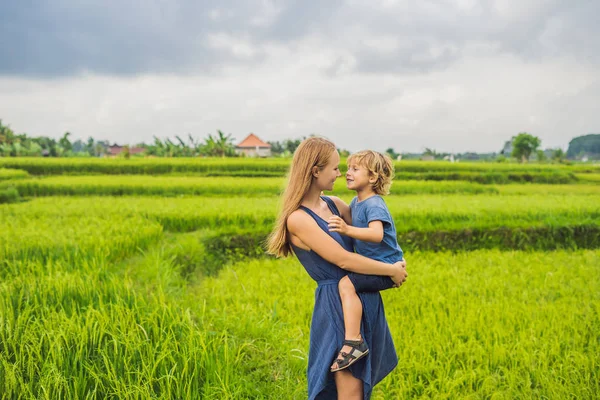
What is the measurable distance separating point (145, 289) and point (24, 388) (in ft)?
5.74

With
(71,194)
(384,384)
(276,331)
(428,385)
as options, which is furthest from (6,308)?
(71,194)

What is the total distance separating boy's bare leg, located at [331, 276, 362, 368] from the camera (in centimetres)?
174

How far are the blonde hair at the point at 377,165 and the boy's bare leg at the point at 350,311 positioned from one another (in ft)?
1.20

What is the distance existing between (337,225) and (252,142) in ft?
140

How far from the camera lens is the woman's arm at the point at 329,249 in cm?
171

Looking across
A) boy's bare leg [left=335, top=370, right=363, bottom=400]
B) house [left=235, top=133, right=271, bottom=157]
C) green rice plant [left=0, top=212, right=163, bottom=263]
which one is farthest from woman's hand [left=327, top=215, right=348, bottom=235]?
house [left=235, top=133, right=271, bottom=157]

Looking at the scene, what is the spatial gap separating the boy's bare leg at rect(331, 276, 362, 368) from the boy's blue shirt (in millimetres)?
154

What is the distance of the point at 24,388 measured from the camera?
2287 mm

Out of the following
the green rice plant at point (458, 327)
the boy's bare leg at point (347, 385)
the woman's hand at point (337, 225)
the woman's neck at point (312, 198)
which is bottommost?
the green rice plant at point (458, 327)

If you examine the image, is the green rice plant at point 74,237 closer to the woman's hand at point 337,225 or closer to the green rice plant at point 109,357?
the green rice plant at point 109,357

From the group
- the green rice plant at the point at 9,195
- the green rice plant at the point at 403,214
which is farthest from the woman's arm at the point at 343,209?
the green rice plant at the point at 9,195

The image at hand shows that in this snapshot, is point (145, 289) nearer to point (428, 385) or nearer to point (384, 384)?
point (384, 384)

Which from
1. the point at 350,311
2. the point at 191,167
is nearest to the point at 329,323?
the point at 350,311

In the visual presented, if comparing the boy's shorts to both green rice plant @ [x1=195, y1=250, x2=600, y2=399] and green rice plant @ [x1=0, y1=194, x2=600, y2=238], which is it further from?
green rice plant @ [x1=0, y1=194, x2=600, y2=238]
